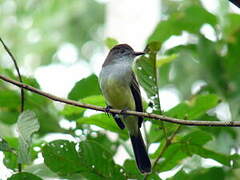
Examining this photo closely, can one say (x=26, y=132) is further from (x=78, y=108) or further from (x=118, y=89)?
(x=118, y=89)

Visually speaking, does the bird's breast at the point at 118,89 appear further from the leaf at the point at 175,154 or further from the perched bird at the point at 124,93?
the leaf at the point at 175,154

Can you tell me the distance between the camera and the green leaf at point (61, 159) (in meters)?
2.19

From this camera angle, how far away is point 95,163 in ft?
7.14

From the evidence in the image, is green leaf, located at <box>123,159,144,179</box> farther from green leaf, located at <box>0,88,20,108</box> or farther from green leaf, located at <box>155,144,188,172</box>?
green leaf, located at <box>0,88,20,108</box>

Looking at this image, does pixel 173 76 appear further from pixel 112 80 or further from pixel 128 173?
pixel 128 173

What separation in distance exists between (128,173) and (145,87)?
16.6 inches

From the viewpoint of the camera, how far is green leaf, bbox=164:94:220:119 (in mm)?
2486

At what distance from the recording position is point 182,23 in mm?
2541

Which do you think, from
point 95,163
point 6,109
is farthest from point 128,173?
point 6,109

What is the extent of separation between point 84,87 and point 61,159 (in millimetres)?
611

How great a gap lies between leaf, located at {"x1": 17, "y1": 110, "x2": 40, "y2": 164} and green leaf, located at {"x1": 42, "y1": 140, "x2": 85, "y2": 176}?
13 centimetres

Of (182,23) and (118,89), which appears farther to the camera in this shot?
(118,89)

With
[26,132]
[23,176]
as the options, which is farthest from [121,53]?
[23,176]

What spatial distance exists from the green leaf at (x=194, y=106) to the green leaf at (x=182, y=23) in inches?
13.5
